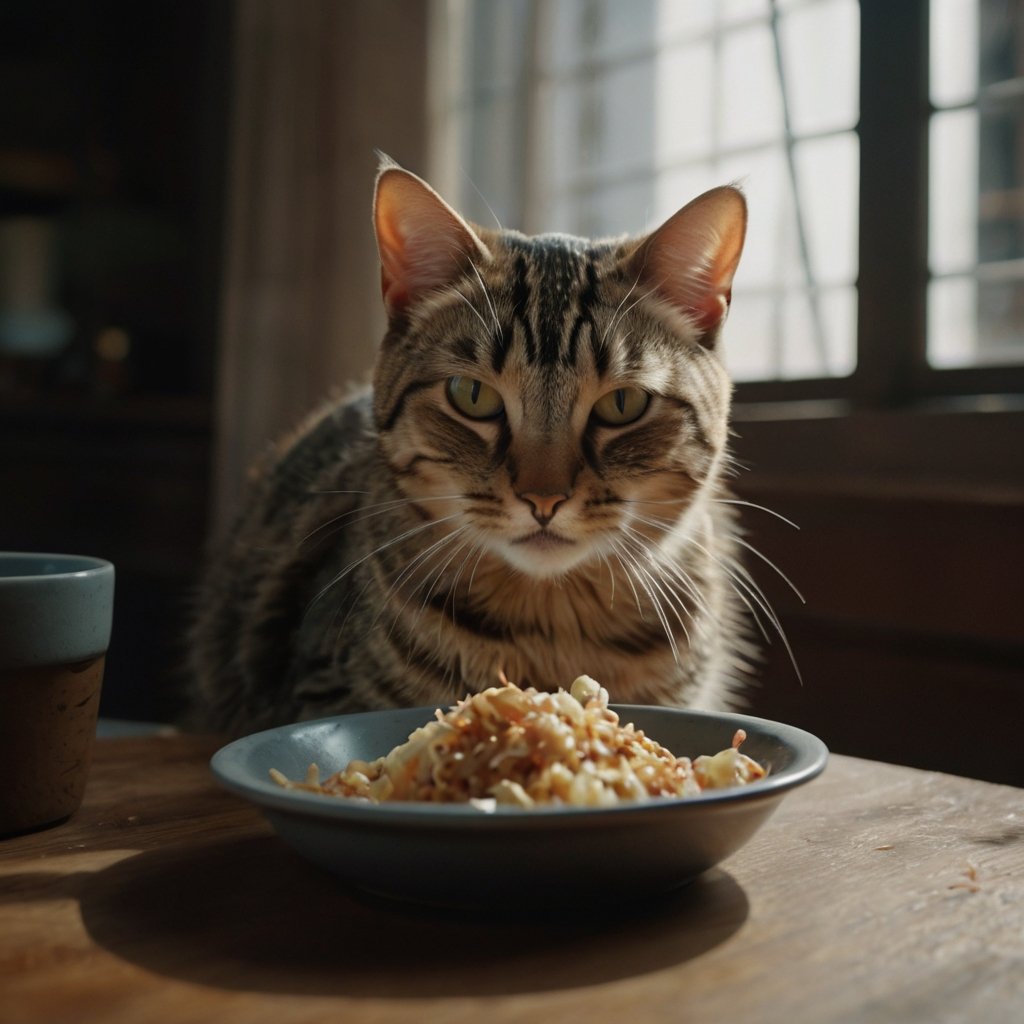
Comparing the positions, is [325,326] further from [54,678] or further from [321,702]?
[54,678]

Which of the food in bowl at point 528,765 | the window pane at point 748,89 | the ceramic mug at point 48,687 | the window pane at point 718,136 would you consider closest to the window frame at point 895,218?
the window pane at point 718,136

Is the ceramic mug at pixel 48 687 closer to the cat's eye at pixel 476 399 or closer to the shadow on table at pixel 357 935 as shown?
the shadow on table at pixel 357 935

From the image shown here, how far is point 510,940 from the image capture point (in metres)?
0.57

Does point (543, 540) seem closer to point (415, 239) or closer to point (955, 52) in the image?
point (415, 239)

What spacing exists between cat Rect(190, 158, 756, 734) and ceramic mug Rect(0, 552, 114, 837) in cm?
37

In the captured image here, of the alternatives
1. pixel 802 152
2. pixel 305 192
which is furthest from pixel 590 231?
pixel 305 192

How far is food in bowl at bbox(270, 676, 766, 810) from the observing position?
0.61 meters

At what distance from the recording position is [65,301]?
4.07 meters

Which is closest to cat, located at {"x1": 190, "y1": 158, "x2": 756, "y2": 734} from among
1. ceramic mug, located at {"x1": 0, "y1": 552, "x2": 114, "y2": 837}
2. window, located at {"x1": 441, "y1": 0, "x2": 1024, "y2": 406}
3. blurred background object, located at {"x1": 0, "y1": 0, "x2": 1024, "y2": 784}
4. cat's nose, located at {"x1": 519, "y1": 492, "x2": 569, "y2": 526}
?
cat's nose, located at {"x1": 519, "y1": 492, "x2": 569, "y2": 526}

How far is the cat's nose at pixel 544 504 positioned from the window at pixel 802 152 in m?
1.09

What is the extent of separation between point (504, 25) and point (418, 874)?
2509 mm

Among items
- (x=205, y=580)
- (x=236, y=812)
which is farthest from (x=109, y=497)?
(x=236, y=812)

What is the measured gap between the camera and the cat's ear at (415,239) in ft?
3.65

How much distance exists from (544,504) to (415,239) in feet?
1.12
